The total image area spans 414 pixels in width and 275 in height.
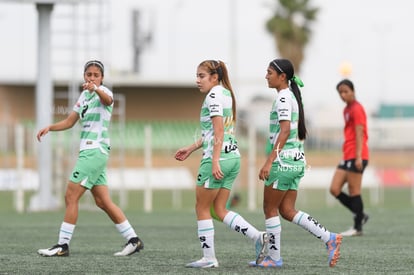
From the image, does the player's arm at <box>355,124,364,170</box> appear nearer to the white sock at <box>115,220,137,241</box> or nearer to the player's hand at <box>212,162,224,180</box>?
the white sock at <box>115,220,137,241</box>

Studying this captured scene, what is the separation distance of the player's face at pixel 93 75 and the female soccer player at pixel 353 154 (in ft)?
14.9

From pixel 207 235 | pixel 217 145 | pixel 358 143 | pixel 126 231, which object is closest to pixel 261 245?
pixel 207 235

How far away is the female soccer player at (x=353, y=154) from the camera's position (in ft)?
48.1

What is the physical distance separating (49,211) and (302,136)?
14.2 metres

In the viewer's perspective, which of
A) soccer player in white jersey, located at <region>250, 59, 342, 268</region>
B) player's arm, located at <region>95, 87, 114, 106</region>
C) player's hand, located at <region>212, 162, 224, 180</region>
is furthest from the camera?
player's arm, located at <region>95, 87, 114, 106</region>

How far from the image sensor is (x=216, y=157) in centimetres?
965

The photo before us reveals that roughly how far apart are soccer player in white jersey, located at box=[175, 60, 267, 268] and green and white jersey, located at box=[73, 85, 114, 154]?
1.50 metres

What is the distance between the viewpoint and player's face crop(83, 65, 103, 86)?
11062 mm

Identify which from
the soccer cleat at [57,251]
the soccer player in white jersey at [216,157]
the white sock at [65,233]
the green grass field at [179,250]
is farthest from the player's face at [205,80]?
the soccer cleat at [57,251]

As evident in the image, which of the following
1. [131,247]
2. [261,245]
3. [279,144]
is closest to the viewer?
[279,144]

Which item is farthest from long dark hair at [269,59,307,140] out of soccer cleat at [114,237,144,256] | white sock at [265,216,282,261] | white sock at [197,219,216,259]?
soccer cleat at [114,237,144,256]

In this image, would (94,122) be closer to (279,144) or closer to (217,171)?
(217,171)

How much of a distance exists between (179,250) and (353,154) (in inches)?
147

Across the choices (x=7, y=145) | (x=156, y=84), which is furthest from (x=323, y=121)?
(x=7, y=145)
